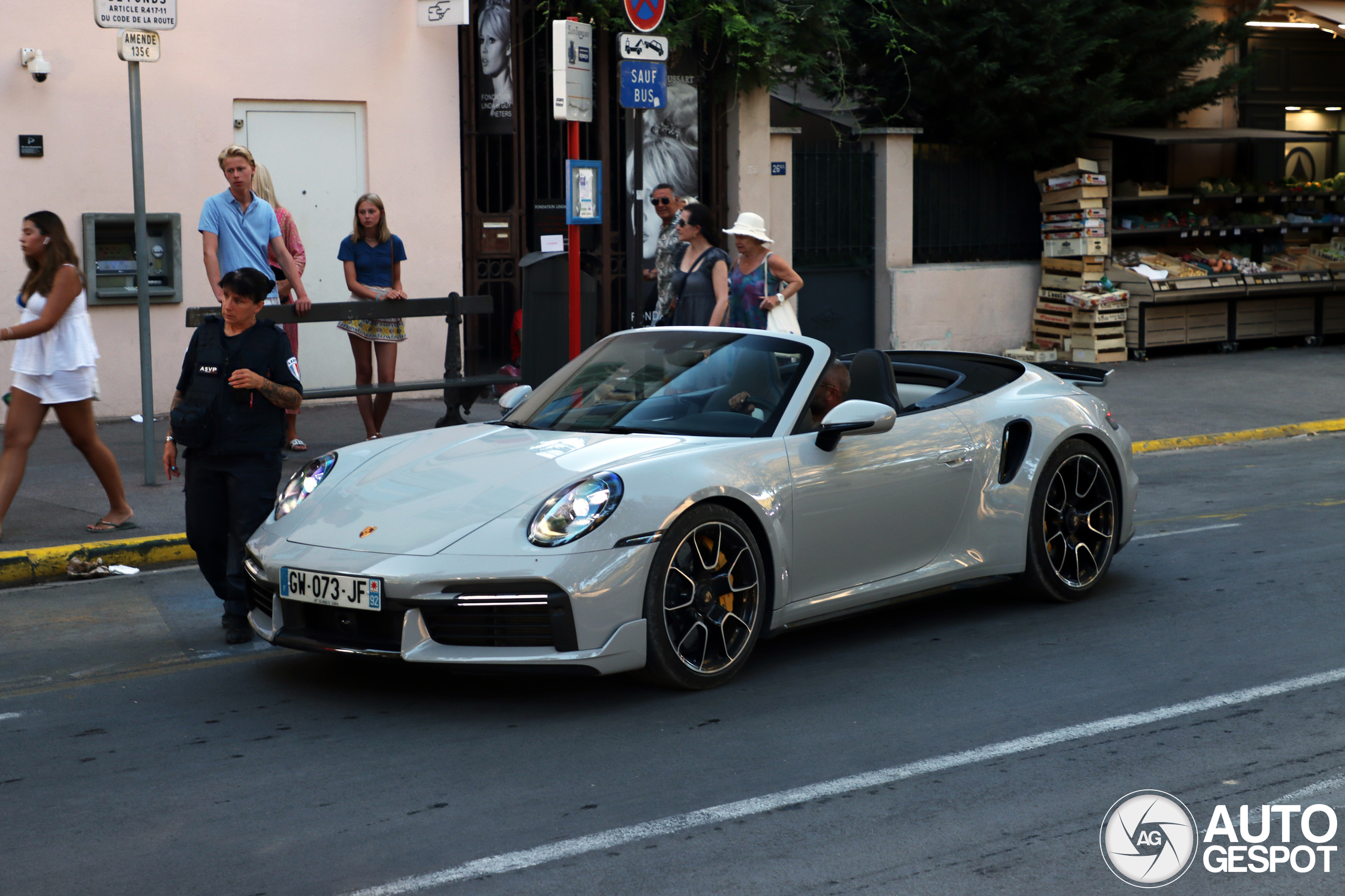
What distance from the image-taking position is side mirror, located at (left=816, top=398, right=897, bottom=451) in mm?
6027

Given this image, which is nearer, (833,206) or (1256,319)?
(833,206)

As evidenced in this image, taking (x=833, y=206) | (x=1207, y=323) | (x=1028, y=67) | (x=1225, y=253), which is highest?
(x=1028, y=67)

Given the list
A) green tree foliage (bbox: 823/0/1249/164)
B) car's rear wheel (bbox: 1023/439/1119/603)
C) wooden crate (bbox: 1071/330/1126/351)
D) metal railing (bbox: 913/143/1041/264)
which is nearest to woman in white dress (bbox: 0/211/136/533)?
car's rear wheel (bbox: 1023/439/1119/603)

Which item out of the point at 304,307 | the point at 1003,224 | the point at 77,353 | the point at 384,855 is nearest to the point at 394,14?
the point at 304,307

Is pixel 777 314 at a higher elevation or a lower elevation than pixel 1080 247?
lower

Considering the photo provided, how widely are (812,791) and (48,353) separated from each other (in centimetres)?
544

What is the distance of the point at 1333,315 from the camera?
68.9 ft

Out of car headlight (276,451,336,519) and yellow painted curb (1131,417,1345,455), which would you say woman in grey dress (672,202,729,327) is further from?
yellow painted curb (1131,417,1345,455)

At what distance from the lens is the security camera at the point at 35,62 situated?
12328mm

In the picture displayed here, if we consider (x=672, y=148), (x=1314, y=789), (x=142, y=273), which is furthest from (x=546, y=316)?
(x=1314, y=789)

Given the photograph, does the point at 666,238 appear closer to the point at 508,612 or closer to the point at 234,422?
the point at 234,422

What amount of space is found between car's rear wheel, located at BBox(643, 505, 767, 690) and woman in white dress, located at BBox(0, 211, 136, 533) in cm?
422

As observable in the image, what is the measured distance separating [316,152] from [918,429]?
28.8 ft

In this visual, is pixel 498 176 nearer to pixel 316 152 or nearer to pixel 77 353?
pixel 316 152
